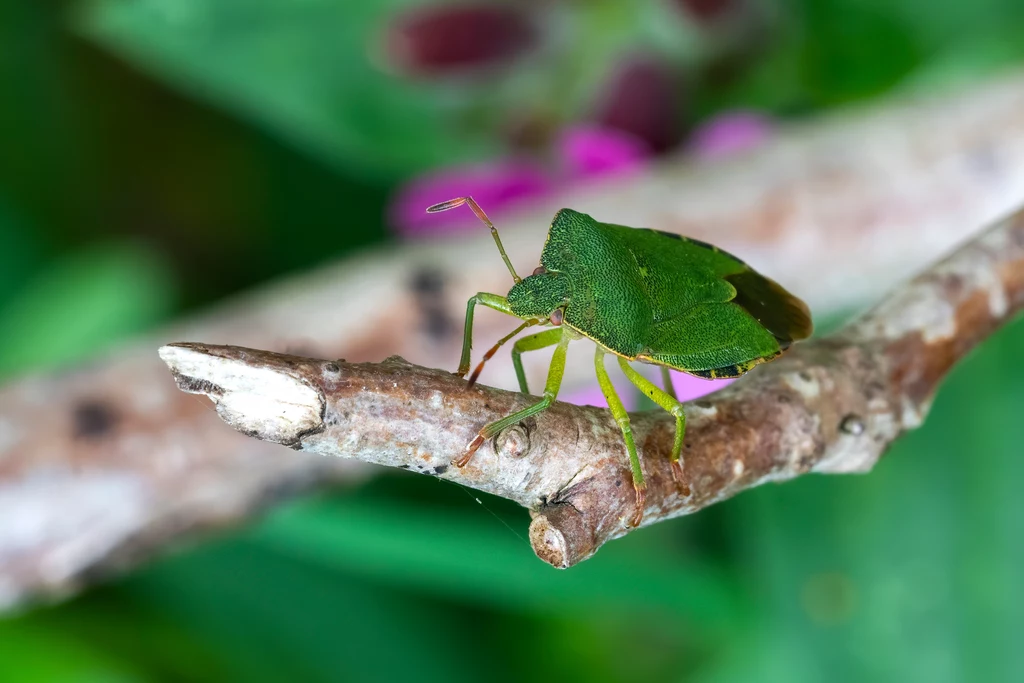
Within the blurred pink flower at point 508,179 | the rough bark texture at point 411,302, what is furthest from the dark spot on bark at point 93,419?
the blurred pink flower at point 508,179

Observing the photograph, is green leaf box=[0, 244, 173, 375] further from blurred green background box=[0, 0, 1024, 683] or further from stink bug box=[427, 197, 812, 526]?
stink bug box=[427, 197, 812, 526]

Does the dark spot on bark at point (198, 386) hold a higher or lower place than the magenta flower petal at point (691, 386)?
lower

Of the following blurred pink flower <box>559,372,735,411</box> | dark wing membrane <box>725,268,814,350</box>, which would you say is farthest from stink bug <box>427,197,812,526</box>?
blurred pink flower <box>559,372,735,411</box>

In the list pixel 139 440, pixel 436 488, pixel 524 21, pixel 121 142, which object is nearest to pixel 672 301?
pixel 139 440

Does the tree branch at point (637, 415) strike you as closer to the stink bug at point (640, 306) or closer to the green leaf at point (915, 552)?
the stink bug at point (640, 306)

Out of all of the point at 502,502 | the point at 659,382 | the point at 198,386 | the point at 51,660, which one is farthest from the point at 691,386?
the point at 51,660

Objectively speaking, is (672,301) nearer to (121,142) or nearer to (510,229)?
(510,229)
